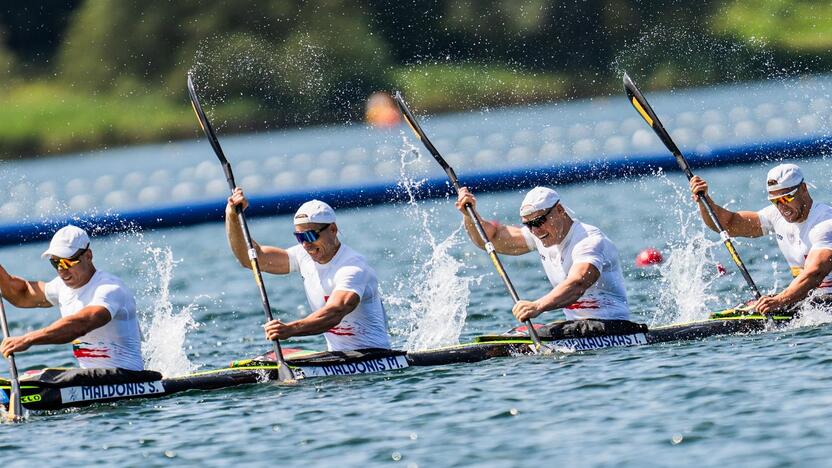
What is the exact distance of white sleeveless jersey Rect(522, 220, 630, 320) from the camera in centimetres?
1231

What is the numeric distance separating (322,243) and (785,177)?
4091mm

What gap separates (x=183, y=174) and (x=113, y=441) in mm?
28014

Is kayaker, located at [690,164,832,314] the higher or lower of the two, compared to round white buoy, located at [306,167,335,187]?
lower

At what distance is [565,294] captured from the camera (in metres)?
12.1

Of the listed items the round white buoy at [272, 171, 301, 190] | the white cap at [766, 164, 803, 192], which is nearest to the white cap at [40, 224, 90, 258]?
the white cap at [766, 164, 803, 192]

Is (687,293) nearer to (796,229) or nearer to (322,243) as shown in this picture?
(796,229)

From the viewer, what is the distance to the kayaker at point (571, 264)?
39.7 feet

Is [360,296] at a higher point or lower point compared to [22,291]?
lower

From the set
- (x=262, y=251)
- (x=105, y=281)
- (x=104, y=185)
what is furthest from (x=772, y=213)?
(x=104, y=185)

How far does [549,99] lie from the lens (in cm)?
4856

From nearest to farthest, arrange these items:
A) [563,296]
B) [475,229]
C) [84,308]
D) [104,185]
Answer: [84,308] → [563,296] → [475,229] → [104,185]

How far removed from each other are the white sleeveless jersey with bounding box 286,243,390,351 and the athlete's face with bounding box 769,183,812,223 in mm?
3643

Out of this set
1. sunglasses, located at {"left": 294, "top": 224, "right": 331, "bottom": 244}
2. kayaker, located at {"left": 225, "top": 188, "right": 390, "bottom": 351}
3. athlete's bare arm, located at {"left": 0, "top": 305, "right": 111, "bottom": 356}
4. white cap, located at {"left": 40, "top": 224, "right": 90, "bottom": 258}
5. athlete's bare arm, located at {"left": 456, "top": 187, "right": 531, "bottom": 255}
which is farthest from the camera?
athlete's bare arm, located at {"left": 456, "top": 187, "right": 531, "bottom": 255}

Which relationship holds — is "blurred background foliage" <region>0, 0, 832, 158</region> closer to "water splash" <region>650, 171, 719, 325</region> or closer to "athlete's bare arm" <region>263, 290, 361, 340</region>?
"water splash" <region>650, 171, 719, 325</region>
